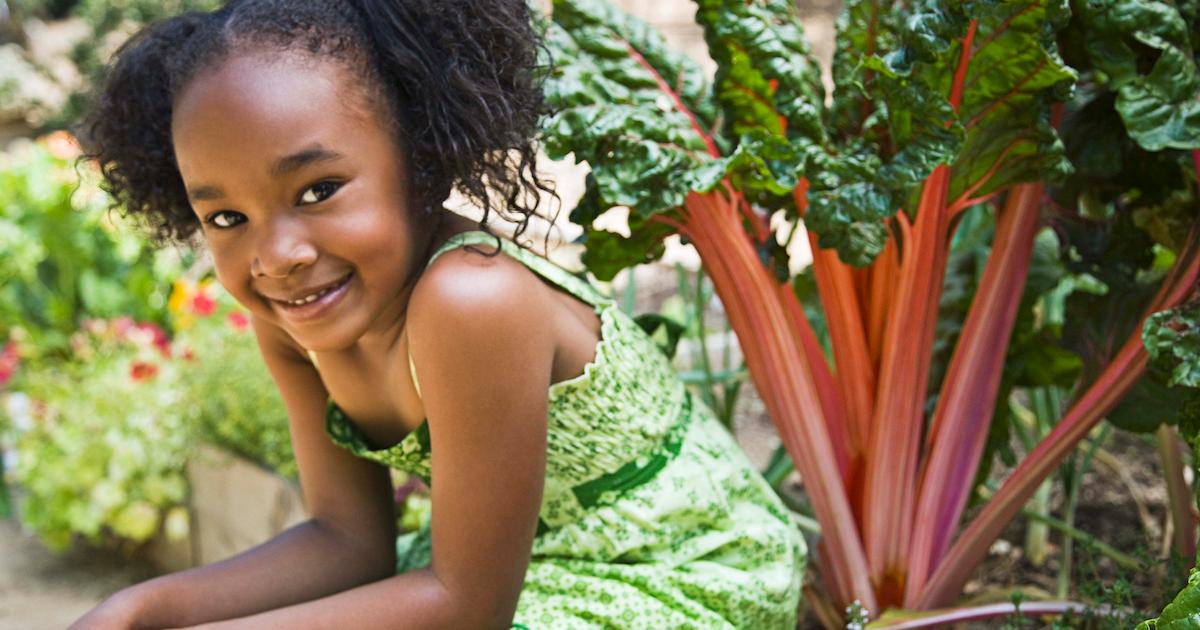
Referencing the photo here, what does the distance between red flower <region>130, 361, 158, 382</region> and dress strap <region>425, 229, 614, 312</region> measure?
1.78 meters

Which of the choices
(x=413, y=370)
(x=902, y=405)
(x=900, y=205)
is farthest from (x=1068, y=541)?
(x=413, y=370)

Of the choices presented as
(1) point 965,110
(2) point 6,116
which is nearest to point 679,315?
(1) point 965,110

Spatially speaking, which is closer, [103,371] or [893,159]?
[893,159]

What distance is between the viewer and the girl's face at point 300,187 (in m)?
1.24

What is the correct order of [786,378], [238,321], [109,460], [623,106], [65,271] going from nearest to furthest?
[623,106] → [786,378] → [109,460] → [238,321] → [65,271]

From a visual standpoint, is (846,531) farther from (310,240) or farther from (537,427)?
(310,240)

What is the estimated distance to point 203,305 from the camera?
3.07 meters

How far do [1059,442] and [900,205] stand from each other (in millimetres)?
435

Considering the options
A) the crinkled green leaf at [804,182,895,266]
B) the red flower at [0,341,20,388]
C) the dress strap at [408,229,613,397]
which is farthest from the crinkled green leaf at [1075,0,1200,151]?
the red flower at [0,341,20,388]

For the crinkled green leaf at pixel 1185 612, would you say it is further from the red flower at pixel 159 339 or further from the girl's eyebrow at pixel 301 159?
the red flower at pixel 159 339

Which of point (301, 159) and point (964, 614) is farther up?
point (301, 159)

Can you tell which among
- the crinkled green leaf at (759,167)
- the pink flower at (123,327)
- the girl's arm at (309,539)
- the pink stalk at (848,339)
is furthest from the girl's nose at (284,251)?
the pink flower at (123,327)

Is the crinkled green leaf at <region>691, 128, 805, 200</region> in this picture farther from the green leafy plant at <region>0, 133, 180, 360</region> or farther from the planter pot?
the green leafy plant at <region>0, 133, 180, 360</region>

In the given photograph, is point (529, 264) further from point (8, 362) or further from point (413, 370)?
point (8, 362)
